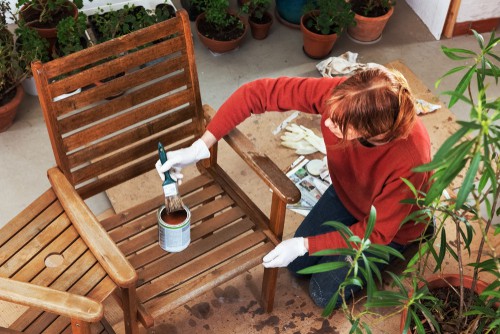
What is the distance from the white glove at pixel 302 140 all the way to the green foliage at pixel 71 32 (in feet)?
3.59

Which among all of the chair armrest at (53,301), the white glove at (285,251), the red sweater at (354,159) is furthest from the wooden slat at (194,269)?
the chair armrest at (53,301)

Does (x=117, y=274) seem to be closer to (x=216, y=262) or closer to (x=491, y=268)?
(x=216, y=262)

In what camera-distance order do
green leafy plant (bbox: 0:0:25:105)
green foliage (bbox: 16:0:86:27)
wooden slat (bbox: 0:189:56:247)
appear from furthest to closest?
green foliage (bbox: 16:0:86:27), green leafy plant (bbox: 0:0:25:105), wooden slat (bbox: 0:189:56:247)

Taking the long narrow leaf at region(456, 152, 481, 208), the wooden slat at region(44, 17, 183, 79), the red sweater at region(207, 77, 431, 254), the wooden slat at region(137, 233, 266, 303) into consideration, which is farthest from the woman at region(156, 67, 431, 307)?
the long narrow leaf at region(456, 152, 481, 208)

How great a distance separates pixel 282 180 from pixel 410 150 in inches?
16.0

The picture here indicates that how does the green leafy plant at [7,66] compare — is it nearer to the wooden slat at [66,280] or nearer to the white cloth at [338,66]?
the wooden slat at [66,280]

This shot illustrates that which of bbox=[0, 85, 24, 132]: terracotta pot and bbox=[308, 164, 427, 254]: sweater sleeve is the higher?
bbox=[308, 164, 427, 254]: sweater sleeve

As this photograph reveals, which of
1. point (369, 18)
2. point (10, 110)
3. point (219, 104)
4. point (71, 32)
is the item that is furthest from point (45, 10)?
point (369, 18)

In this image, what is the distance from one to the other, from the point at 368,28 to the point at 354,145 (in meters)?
1.75

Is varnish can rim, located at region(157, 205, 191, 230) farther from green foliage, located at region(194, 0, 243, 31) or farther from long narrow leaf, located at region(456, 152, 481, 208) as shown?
green foliage, located at region(194, 0, 243, 31)

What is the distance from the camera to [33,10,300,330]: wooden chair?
6.96 feet

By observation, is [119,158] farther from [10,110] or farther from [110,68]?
[10,110]

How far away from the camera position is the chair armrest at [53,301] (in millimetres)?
1771

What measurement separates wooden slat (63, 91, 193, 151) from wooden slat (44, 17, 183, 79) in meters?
0.23
